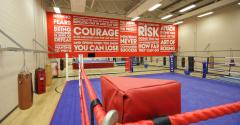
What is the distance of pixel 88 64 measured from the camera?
36.5 ft

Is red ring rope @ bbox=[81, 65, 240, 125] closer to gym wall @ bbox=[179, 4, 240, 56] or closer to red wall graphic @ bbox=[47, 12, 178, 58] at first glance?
red wall graphic @ bbox=[47, 12, 178, 58]

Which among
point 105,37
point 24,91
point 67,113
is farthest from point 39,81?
point 105,37

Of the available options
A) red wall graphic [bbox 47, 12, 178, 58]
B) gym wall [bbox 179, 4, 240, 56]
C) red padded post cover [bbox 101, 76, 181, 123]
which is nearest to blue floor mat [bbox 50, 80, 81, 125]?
red padded post cover [bbox 101, 76, 181, 123]

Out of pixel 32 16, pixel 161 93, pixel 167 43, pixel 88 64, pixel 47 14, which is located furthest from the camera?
pixel 88 64

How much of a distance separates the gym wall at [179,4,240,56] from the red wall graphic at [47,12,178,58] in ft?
3.83

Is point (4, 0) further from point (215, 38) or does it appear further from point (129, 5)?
point (215, 38)

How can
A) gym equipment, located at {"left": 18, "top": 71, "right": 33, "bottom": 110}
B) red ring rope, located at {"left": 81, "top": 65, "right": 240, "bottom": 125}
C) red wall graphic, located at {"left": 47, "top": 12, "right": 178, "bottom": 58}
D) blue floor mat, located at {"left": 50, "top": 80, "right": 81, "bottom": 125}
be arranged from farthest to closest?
red wall graphic, located at {"left": 47, "top": 12, "right": 178, "bottom": 58} < gym equipment, located at {"left": 18, "top": 71, "right": 33, "bottom": 110} < blue floor mat, located at {"left": 50, "top": 80, "right": 81, "bottom": 125} < red ring rope, located at {"left": 81, "top": 65, "right": 240, "bottom": 125}

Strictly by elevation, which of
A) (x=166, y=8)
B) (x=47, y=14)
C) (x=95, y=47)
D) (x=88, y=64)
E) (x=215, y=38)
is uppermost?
(x=166, y=8)

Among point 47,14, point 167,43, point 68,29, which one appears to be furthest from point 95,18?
Result: point 167,43

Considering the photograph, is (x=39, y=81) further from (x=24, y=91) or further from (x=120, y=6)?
(x=120, y=6)

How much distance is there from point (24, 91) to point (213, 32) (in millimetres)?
9620

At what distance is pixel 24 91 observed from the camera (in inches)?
119

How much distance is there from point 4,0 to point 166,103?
3701mm

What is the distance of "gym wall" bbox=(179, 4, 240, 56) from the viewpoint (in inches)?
291
